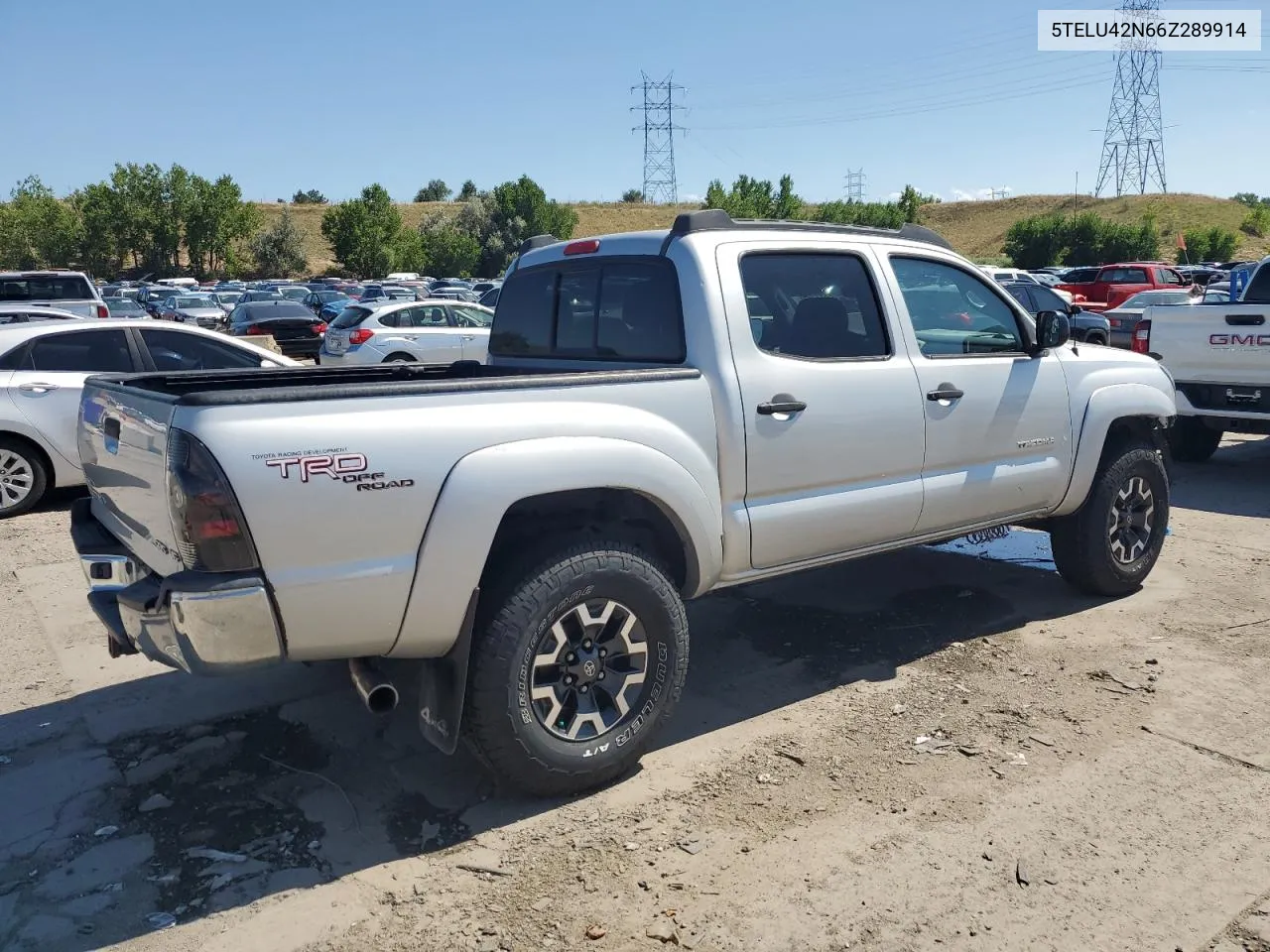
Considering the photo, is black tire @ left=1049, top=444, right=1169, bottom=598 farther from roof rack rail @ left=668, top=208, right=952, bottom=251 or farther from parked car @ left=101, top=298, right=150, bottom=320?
parked car @ left=101, top=298, right=150, bottom=320

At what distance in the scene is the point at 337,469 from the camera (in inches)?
118

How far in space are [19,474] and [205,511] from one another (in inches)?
265

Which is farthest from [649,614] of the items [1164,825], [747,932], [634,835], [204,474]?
[1164,825]

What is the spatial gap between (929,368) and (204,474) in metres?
3.18

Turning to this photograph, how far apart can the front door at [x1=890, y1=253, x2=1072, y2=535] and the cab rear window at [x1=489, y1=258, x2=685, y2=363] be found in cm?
124

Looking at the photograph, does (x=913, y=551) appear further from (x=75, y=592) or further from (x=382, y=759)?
(x=75, y=592)

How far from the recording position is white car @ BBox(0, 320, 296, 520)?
8328mm

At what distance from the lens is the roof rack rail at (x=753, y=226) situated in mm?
4113

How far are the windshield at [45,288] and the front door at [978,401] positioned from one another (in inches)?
721

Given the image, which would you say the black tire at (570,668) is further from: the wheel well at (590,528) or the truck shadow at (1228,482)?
the truck shadow at (1228,482)

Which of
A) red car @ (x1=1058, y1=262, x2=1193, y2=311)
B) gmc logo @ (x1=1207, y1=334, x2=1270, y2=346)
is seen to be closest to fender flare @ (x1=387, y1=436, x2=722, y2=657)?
gmc logo @ (x1=1207, y1=334, x2=1270, y2=346)

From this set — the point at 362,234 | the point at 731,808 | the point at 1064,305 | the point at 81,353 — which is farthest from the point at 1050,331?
the point at 362,234

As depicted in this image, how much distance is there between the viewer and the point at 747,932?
2922 mm

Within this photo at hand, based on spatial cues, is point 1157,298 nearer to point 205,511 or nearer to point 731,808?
point 731,808
